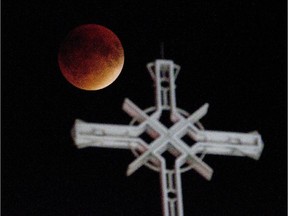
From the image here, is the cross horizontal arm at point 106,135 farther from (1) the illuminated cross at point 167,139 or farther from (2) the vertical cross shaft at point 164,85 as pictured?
(2) the vertical cross shaft at point 164,85

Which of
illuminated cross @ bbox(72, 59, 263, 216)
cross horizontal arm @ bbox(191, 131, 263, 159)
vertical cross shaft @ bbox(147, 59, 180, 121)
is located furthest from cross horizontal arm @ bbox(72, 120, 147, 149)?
cross horizontal arm @ bbox(191, 131, 263, 159)

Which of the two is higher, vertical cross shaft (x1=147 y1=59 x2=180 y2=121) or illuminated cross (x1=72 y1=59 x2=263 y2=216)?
vertical cross shaft (x1=147 y1=59 x2=180 y2=121)

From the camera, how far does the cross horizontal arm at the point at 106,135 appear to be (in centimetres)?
838

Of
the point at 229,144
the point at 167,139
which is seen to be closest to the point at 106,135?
the point at 167,139

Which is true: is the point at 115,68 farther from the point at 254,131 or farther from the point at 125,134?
the point at 254,131

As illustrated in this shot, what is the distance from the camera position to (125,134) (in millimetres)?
8500

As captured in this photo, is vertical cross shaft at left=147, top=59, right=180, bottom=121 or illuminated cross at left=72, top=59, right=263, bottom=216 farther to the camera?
vertical cross shaft at left=147, top=59, right=180, bottom=121

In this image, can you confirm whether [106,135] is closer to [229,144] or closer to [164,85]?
[164,85]

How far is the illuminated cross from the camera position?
8414 millimetres

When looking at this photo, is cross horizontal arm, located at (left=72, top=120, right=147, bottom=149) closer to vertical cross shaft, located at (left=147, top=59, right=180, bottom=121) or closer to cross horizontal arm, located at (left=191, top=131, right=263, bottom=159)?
vertical cross shaft, located at (left=147, top=59, right=180, bottom=121)

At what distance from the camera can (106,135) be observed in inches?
333

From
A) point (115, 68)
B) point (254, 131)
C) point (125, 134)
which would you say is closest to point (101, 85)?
point (115, 68)

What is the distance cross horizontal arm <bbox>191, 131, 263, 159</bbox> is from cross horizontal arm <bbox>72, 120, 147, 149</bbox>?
509mm

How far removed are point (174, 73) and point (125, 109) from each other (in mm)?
642
